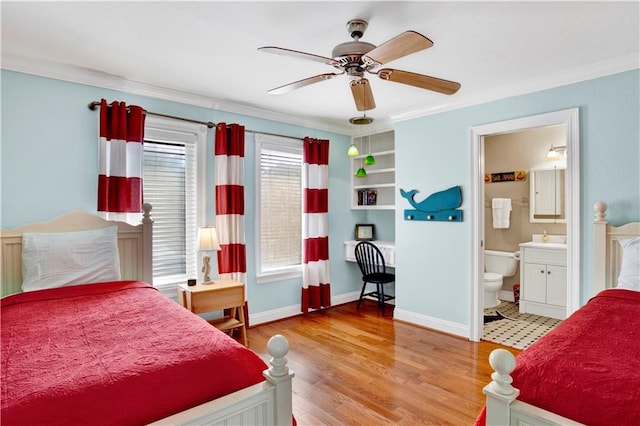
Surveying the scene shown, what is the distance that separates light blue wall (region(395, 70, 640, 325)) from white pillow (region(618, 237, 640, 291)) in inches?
10.7

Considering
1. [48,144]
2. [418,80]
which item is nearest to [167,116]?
[48,144]

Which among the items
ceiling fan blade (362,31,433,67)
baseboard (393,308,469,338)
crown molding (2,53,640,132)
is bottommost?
baseboard (393,308,469,338)

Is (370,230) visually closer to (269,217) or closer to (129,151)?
(269,217)

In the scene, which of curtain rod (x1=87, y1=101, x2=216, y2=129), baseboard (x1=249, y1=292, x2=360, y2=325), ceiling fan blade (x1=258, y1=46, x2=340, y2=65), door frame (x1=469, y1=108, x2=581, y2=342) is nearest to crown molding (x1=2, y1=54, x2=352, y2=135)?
curtain rod (x1=87, y1=101, x2=216, y2=129)

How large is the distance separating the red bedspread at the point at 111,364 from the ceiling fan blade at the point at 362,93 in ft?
5.48

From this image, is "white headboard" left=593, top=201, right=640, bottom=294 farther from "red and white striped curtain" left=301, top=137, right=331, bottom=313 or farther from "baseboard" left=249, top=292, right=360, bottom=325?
"baseboard" left=249, top=292, right=360, bottom=325

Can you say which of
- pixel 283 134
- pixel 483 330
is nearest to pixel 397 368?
pixel 483 330

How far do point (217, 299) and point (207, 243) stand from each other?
1.72 feet

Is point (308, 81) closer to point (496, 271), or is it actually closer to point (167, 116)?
point (167, 116)

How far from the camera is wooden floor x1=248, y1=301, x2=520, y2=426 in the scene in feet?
7.66

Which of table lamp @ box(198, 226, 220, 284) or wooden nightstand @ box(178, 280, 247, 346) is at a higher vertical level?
table lamp @ box(198, 226, 220, 284)

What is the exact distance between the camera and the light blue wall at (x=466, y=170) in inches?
109

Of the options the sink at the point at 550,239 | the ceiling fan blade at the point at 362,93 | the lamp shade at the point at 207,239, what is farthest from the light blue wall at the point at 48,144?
the sink at the point at 550,239

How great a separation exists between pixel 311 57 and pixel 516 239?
169 inches
